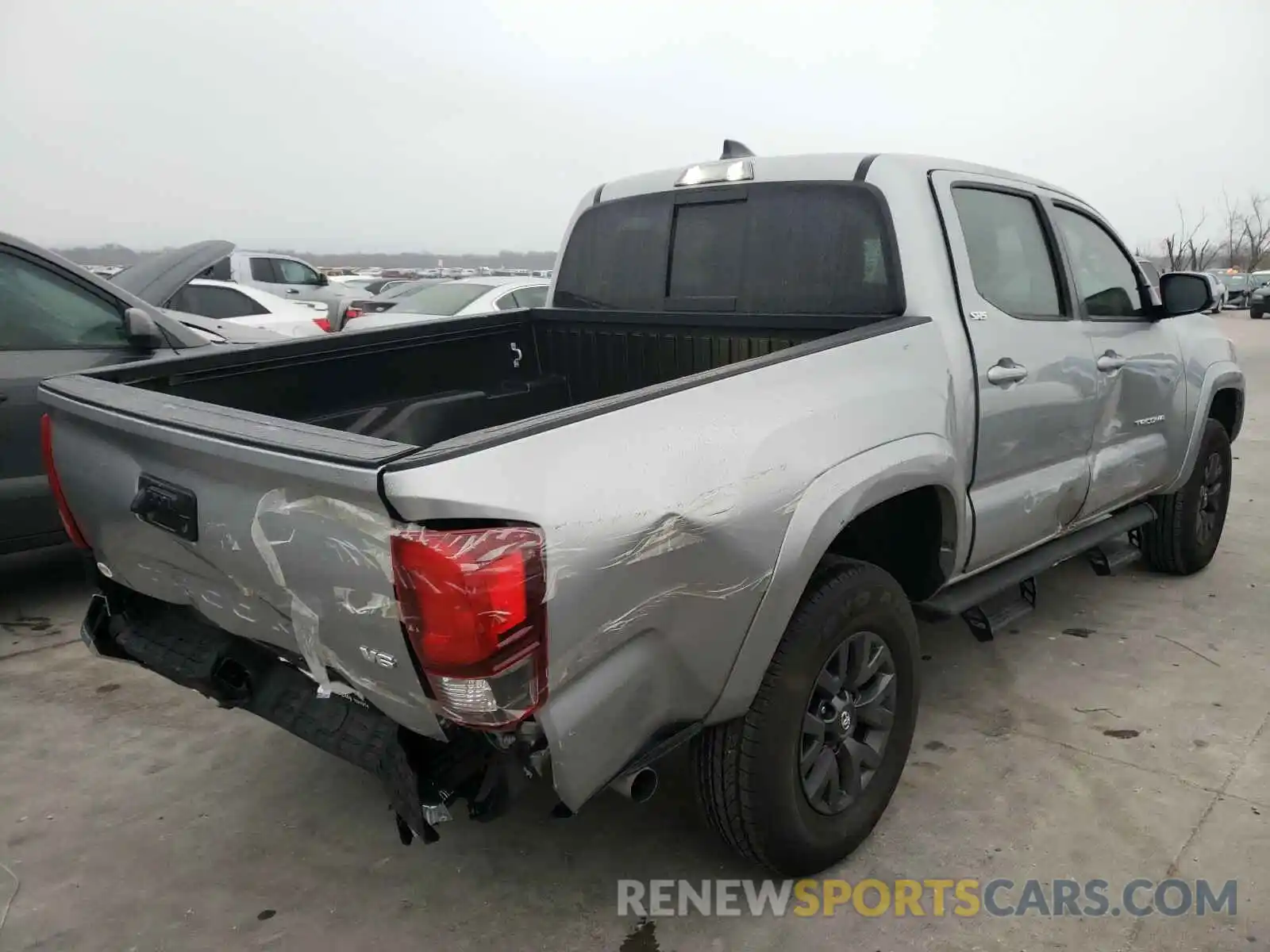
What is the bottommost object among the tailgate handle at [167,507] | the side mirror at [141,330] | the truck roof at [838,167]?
the tailgate handle at [167,507]

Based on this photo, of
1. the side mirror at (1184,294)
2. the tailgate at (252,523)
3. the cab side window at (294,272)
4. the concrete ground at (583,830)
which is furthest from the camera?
the cab side window at (294,272)

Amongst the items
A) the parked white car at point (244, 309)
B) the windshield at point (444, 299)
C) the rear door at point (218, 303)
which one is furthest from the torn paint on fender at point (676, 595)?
the rear door at point (218, 303)

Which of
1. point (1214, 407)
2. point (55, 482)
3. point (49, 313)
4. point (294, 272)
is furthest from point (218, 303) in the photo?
point (294, 272)

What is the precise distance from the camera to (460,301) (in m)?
9.59

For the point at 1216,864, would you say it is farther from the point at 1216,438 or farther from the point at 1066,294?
the point at 1216,438

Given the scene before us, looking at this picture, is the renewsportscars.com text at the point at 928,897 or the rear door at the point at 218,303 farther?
the rear door at the point at 218,303

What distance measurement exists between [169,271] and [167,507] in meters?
4.44

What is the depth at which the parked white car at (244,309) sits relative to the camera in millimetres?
9383

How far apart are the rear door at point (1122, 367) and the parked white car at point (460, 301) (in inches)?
232

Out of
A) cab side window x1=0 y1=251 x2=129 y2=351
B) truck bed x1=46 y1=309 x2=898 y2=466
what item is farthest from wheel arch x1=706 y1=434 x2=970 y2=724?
cab side window x1=0 y1=251 x2=129 y2=351

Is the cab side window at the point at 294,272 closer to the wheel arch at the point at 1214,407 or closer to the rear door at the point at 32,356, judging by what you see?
the rear door at the point at 32,356

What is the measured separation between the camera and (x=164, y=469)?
216 centimetres

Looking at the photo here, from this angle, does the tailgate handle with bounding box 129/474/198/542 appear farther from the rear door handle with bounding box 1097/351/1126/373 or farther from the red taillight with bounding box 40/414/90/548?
the rear door handle with bounding box 1097/351/1126/373

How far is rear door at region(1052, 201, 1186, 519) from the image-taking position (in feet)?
12.2
